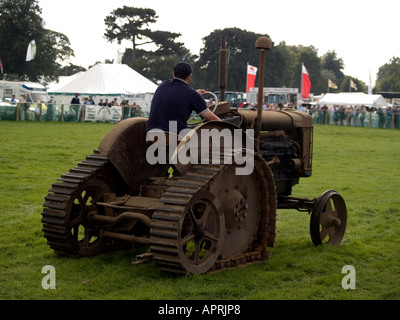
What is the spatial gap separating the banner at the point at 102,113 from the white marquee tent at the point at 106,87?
19.6 ft

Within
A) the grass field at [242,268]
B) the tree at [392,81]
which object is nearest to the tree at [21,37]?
the grass field at [242,268]

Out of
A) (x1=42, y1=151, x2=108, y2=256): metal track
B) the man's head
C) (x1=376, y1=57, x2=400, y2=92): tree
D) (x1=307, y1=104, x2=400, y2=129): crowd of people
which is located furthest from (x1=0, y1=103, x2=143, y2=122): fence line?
(x1=376, y1=57, x2=400, y2=92): tree

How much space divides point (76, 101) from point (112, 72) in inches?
360

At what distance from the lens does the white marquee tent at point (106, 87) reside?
41781mm

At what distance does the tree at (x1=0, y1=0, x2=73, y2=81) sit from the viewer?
68438mm

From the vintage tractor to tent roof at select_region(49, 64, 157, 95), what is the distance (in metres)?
35.1

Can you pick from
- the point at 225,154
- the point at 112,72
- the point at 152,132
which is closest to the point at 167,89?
the point at 152,132

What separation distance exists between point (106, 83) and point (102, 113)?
859cm

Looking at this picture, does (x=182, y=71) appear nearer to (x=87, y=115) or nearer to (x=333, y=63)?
(x=87, y=115)

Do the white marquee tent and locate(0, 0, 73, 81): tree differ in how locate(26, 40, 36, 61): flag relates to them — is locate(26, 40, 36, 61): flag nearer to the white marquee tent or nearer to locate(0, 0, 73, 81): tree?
the white marquee tent

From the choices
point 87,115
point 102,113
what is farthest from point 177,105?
point 102,113

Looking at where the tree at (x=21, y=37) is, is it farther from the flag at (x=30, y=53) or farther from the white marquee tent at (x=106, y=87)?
the white marquee tent at (x=106, y=87)

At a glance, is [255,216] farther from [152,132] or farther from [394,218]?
[394,218]

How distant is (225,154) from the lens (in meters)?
6.41
